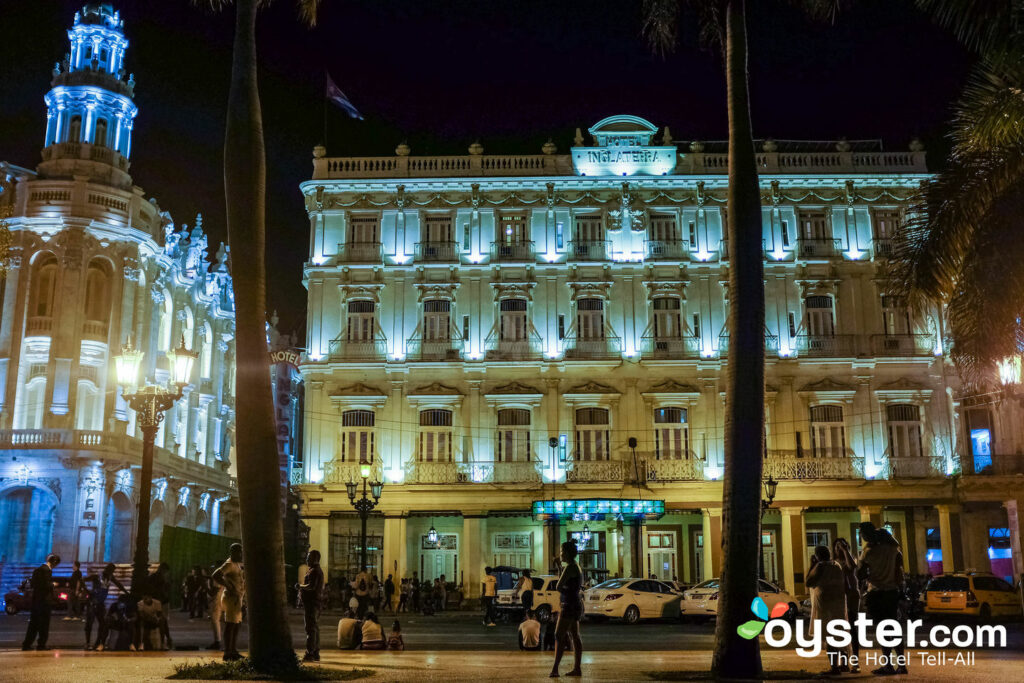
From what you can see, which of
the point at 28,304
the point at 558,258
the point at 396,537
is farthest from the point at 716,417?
the point at 28,304

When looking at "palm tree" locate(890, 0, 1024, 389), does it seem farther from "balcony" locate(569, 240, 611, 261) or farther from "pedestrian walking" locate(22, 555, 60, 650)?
"balcony" locate(569, 240, 611, 261)

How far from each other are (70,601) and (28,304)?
15872 millimetres

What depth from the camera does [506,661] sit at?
14930 millimetres

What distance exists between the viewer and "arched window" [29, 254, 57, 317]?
4206cm

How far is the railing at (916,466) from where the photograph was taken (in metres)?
36.8

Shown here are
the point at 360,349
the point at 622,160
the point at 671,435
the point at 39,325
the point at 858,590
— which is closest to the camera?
the point at 858,590

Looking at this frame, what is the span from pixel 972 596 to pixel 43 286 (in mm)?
36644

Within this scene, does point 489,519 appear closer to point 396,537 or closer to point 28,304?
point 396,537

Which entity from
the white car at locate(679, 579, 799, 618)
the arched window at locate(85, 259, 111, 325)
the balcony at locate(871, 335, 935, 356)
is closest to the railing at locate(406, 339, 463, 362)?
the white car at locate(679, 579, 799, 618)

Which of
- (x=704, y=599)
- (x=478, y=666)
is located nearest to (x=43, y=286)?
(x=704, y=599)

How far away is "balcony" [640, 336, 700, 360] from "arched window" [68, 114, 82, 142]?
26.7 m

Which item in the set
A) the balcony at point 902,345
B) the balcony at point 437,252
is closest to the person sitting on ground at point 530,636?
the balcony at point 437,252

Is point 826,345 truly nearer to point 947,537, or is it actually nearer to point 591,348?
point 947,537

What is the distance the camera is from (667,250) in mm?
38750
